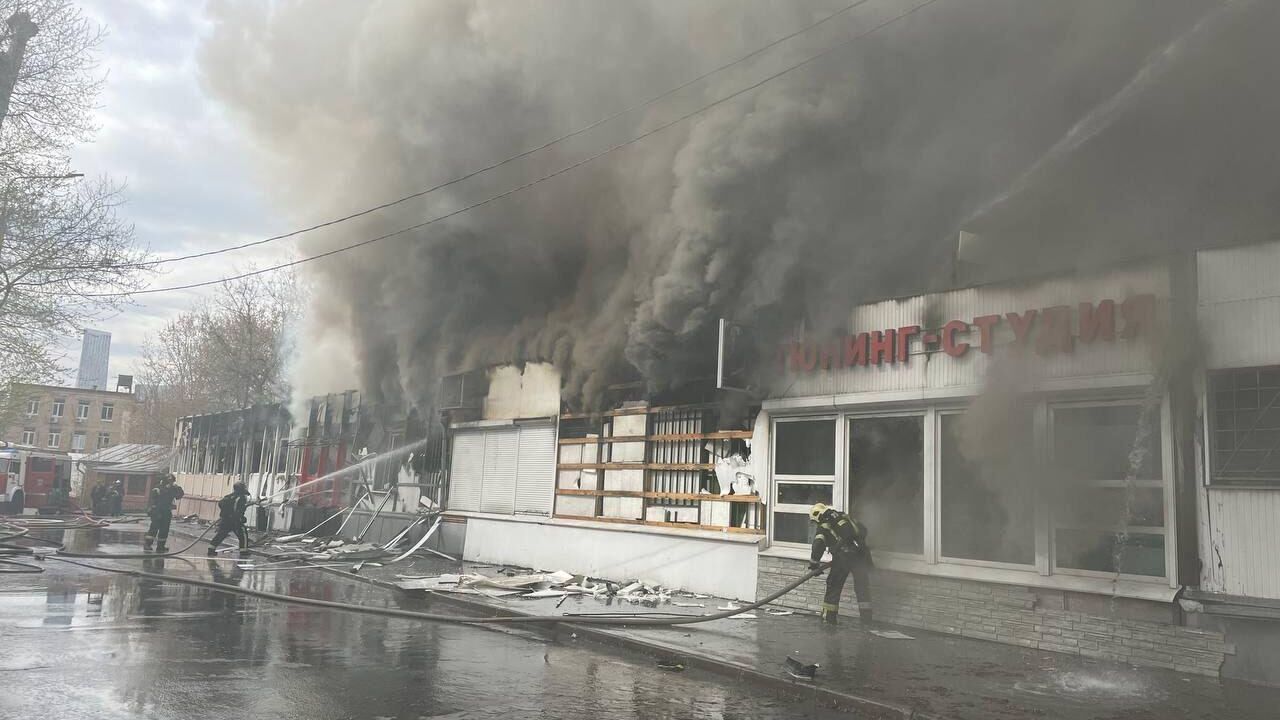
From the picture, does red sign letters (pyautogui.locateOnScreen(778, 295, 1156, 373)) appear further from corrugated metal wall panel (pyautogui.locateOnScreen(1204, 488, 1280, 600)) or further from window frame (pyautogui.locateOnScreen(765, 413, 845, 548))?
corrugated metal wall panel (pyautogui.locateOnScreen(1204, 488, 1280, 600))

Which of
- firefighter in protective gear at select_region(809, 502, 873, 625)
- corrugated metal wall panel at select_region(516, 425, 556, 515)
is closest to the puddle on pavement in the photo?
firefighter in protective gear at select_region(809, 502, 873, 625)

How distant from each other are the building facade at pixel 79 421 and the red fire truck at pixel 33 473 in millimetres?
39164

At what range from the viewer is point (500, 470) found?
17.0 m

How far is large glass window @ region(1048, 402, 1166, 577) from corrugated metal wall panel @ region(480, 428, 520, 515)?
10.4 m

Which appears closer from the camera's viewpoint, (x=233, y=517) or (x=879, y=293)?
(x=879, y=293)

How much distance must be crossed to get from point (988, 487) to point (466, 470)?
11.5m

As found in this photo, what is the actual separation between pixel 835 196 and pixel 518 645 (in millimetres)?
7326

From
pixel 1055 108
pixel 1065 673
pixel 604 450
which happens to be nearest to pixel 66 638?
pixel 604 450

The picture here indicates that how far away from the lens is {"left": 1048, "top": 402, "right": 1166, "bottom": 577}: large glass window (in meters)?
8.25

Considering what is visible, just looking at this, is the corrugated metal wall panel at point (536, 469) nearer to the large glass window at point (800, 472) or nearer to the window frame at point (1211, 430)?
the large glass window at point (800, 472)

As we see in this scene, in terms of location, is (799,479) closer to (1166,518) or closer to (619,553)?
(619,553)

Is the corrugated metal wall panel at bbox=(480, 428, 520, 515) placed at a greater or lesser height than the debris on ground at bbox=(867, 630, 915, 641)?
greater

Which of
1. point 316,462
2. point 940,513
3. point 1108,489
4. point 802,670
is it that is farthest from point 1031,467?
point 316,462

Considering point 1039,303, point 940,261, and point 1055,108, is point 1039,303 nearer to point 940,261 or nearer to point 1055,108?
point 940,261
